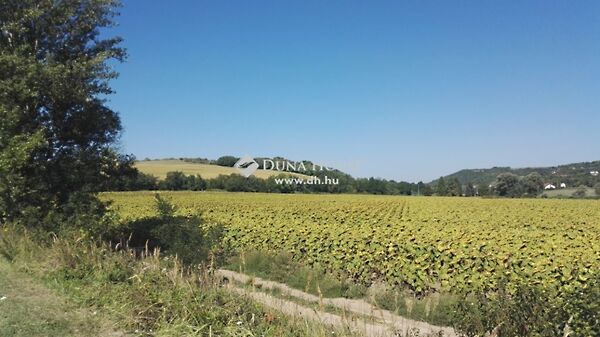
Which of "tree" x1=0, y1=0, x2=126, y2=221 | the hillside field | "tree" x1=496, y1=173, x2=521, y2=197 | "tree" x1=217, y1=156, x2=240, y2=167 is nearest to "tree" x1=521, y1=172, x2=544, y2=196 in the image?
"tree" x1=496, y1=173, x2=521, y2=197

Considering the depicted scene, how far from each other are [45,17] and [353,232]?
34.8 ft

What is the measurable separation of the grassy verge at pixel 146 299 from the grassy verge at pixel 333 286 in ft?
8.28

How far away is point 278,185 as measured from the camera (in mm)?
89812

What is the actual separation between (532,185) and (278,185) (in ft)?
195

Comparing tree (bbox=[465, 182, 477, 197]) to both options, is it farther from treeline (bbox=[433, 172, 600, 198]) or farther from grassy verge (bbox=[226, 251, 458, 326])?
grassy verge (bbox=[226, 251, 458, 326])

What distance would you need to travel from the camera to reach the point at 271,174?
100062mm

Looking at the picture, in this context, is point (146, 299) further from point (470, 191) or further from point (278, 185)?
point (470, 191)

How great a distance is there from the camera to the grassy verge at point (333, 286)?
928 centimetres

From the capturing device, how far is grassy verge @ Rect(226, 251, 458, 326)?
928 centimetres

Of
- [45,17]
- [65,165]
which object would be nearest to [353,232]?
[65,165]

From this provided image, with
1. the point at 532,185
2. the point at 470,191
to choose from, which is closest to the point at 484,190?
the point at 470,191

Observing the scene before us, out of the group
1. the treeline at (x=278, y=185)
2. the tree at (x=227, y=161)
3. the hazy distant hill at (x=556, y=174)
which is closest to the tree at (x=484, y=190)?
the treeline at (x=278, y=185)

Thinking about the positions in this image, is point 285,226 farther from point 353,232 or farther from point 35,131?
point 35,131

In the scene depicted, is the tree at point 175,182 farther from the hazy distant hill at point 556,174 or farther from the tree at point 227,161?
the hazy distant hill at point 556,174
